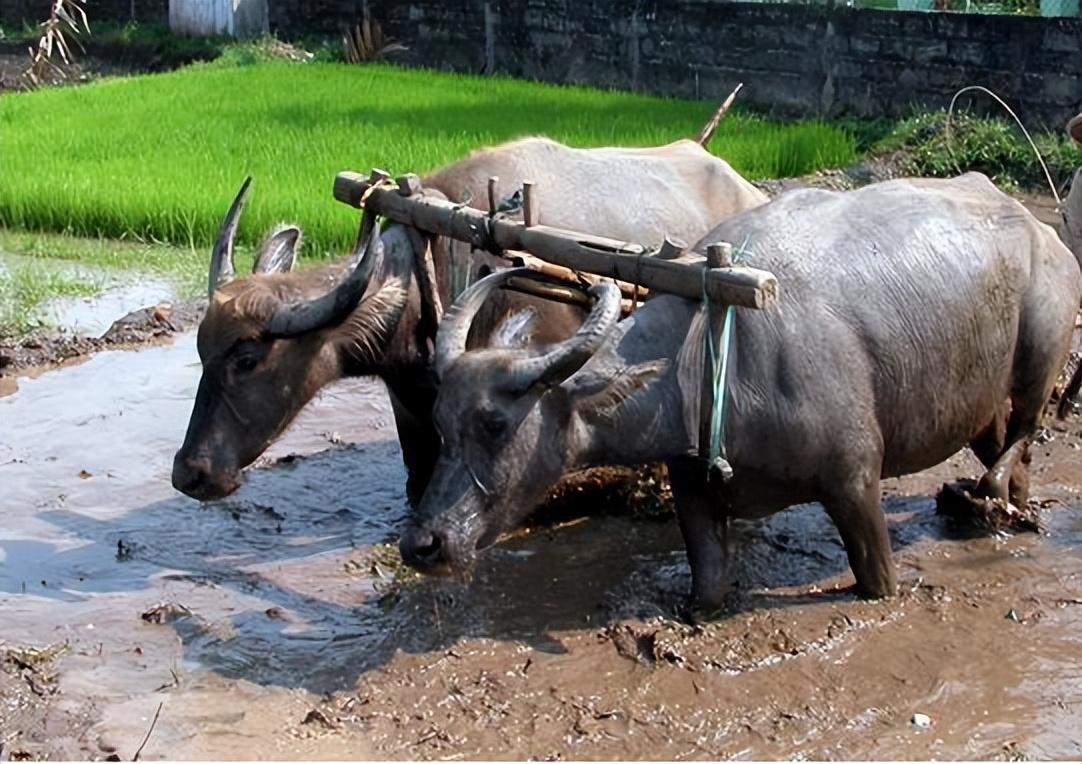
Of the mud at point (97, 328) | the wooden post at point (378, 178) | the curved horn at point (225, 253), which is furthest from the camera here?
the mud at point (97, 328)

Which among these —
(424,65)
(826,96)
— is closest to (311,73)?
(424,65)

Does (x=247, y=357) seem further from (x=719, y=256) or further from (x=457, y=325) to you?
(x=719, y=256)

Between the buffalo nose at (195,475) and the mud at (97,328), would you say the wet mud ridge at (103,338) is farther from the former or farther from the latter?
the buffalo nose at (195,475)

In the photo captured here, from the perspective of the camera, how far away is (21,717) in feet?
13.3

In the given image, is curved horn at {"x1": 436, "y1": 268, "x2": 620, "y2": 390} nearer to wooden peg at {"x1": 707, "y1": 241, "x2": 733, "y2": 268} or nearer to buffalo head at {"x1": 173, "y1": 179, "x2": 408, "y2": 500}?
wooden peg at {"x1": 707, "y1": 241, "x2": 733, "y2": 268}

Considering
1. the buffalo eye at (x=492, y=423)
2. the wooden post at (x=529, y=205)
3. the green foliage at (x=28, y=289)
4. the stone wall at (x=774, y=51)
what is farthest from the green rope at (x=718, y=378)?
the stone wall at (x=774, y=51)

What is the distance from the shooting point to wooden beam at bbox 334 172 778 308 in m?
4.15

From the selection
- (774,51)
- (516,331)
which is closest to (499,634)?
(516,331)

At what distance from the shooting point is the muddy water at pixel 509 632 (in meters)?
4.02

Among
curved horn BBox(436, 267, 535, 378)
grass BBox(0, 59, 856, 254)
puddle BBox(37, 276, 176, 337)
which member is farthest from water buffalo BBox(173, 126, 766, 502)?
grass BBox(0, 59, 856, 254)

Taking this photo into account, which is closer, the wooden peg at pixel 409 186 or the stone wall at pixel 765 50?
the wooden peg at pixel 409 186

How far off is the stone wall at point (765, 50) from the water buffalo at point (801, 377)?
7.85 m

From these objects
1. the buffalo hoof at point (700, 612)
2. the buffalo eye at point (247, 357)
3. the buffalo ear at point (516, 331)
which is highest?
the buffalo ear at point (516, 331)

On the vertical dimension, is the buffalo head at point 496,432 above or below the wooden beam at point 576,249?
below
